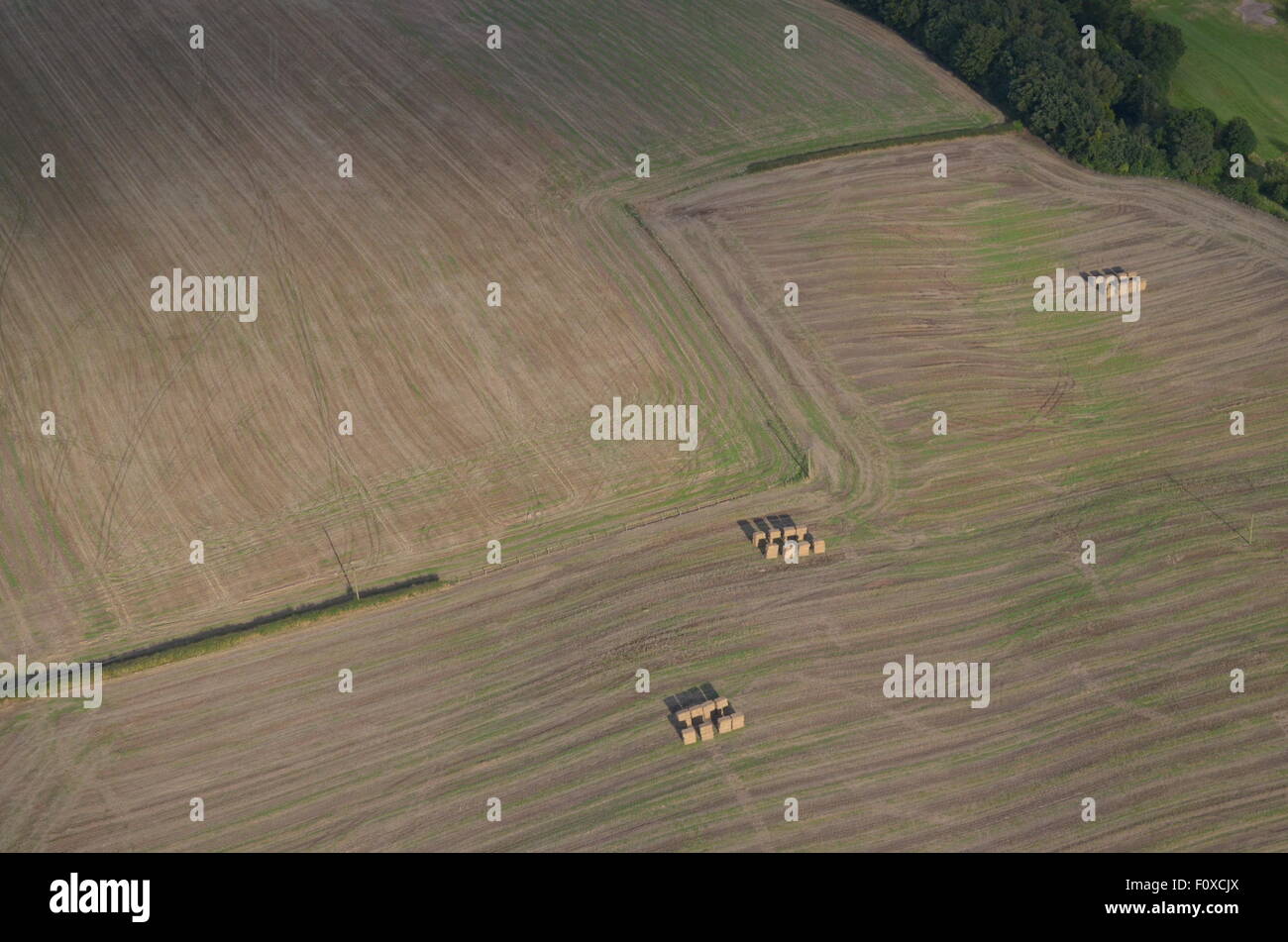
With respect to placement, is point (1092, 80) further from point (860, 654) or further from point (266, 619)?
point (266, 619)

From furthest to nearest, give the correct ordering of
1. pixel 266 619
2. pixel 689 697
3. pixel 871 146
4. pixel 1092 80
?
1. pixel 1092 80
2. pixel 871 146
3. pixel 266 619
4. pixel 689 697

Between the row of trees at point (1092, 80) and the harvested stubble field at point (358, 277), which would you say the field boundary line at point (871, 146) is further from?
the row of trees at point (1092, 80)

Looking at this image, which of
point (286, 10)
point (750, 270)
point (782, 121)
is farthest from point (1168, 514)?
point (286, 10)

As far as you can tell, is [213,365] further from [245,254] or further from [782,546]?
[782,546]

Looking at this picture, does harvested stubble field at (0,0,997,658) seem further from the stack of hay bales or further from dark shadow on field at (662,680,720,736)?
the stack of hay bales

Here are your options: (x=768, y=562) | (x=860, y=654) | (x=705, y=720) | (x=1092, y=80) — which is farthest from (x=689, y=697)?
(x=1092, y=80)

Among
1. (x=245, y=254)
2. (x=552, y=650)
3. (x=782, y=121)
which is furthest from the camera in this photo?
(x=782, y=121)
